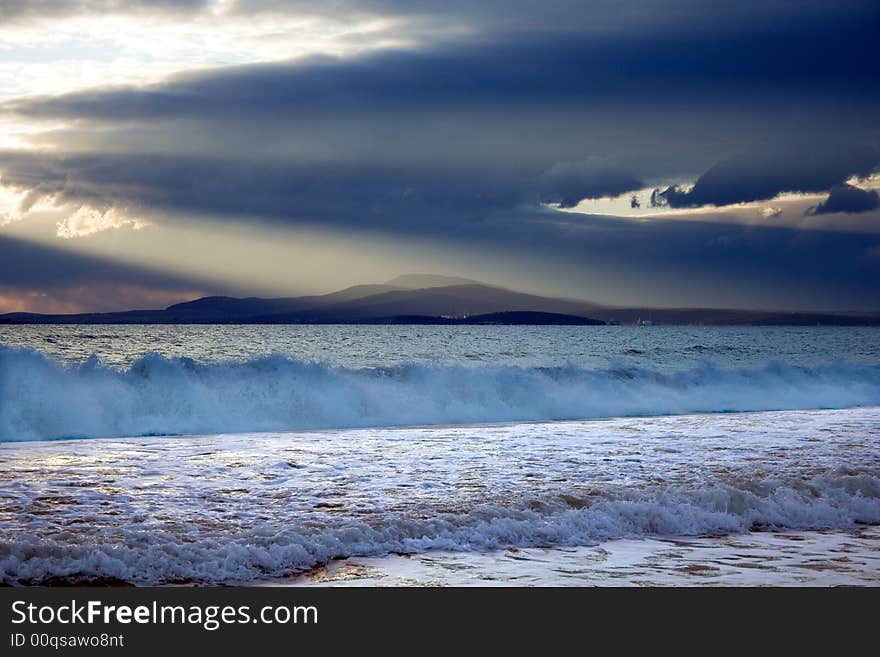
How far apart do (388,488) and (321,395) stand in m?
14.2

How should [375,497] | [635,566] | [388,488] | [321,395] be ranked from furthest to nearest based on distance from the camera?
[321,395] → [388,488] → [375,497] → [635,566]

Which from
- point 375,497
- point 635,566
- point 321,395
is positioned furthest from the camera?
point 321,395

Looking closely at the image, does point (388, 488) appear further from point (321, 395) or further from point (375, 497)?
point (321, 395)

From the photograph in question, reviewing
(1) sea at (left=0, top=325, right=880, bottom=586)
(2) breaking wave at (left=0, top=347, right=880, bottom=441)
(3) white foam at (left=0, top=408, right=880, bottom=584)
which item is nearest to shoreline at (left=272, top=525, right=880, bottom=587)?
(1) sea at (left=0, top=325, right=880, bottom=586)

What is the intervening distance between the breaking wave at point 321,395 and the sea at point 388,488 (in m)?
0.10

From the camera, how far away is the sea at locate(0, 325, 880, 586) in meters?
7.73

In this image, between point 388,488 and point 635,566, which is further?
point 388,488

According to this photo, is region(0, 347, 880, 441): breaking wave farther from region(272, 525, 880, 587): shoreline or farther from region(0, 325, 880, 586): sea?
region(272, 525, 880, 587): shoreline

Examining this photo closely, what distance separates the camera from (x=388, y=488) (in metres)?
11.1

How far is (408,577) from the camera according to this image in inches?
290

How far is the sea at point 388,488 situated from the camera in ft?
25.3

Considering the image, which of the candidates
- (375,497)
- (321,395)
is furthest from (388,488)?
(321,395)
